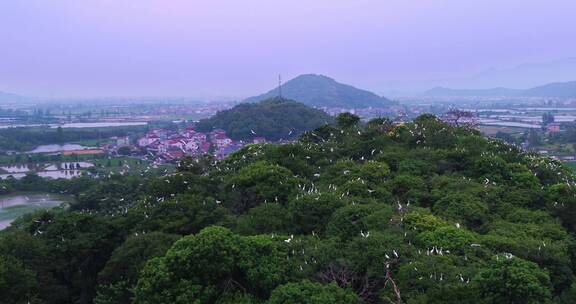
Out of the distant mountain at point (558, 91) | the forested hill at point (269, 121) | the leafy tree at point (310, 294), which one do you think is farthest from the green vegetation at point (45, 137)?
the distant mountain at point (558, 91)

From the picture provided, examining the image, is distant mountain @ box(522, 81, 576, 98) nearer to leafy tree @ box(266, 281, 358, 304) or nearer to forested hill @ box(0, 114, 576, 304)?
forested hill @ box(0, 114, 576, 304)

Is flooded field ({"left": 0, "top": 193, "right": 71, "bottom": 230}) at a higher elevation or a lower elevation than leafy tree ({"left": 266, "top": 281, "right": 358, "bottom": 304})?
lower

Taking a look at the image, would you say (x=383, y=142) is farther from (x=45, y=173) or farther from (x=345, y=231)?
(x=45, y=173)

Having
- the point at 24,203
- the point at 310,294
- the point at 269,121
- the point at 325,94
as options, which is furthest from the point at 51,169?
the point at 325,94

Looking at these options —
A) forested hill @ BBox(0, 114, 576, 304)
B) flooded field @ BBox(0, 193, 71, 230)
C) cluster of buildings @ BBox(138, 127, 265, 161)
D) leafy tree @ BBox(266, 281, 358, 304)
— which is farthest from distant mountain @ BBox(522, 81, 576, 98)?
leafy tree @ BBox(266, 281, 358, 304)

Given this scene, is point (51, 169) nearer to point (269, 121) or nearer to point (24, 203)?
point (24, 203)

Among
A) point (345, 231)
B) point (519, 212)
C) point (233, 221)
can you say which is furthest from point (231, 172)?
point (519, 212)
